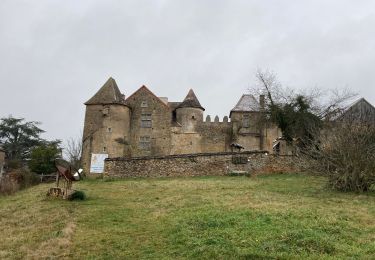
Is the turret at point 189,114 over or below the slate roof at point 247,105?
below

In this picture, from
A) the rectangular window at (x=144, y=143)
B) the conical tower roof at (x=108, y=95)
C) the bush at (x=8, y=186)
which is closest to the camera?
the bush at (x=8, y=186)

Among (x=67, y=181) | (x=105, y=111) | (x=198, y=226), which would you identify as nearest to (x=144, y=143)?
(x=105, y=111)

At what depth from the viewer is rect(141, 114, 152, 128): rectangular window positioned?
146 ft

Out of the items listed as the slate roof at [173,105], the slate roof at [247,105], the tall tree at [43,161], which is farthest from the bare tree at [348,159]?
the slate roof at [173,105]

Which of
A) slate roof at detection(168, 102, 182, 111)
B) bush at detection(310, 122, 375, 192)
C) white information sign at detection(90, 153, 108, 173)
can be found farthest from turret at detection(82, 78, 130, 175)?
bush at detection(310, 122, 375, 192)

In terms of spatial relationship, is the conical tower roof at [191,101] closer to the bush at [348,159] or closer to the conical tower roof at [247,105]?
the conical tower roof at [247,105]

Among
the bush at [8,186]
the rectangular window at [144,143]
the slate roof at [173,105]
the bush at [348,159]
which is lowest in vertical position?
the bush at [8,186]

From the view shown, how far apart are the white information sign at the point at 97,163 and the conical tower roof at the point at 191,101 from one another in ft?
32.3

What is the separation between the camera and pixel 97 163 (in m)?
41.1

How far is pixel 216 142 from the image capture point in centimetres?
4650

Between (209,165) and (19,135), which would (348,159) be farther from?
(19,135)

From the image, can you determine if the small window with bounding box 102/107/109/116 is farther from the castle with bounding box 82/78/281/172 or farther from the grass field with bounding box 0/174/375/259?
the grass field with bounding box 0/174/375/259

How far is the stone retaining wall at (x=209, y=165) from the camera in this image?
3038cm

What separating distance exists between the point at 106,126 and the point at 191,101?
9.28 metres
